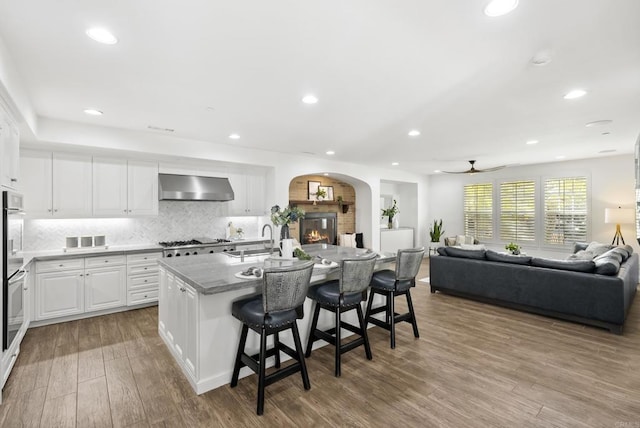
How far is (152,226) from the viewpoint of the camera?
17.3 feet

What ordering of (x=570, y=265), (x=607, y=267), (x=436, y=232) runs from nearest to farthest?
(x=607, y=267) < (x=570, y=265) < (x=436, y=232)

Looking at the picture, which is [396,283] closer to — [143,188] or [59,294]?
[143,188]

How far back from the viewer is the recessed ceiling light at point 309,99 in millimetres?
3242

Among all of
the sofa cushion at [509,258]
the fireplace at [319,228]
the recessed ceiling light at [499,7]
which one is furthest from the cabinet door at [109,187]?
the sofa cushion at [509,258]

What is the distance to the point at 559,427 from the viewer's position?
7.03 ft

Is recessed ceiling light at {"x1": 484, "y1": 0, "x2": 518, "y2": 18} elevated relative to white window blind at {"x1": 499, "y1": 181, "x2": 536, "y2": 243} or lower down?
elevated

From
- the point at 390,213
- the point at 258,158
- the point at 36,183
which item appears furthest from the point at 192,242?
the point at 390,213

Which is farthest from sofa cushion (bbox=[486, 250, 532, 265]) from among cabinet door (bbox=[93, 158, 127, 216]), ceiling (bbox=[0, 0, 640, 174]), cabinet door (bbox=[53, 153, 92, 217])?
cabinet door (bbox=[53, 153, 92, 217])

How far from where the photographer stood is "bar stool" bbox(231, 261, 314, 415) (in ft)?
7.44

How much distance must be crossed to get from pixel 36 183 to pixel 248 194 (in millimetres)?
2995

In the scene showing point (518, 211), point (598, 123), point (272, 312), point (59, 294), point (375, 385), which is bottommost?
point (375, 385)

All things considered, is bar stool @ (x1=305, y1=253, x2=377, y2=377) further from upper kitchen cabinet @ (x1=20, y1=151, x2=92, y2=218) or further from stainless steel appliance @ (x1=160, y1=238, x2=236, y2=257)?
upper kitchen cabinet @ (x1=20, y1=151, x2=92, y2=218)

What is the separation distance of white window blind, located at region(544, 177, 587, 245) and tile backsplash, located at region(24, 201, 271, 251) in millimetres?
6703

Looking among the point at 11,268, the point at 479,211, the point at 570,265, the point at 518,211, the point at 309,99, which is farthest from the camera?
the point at 479,211
